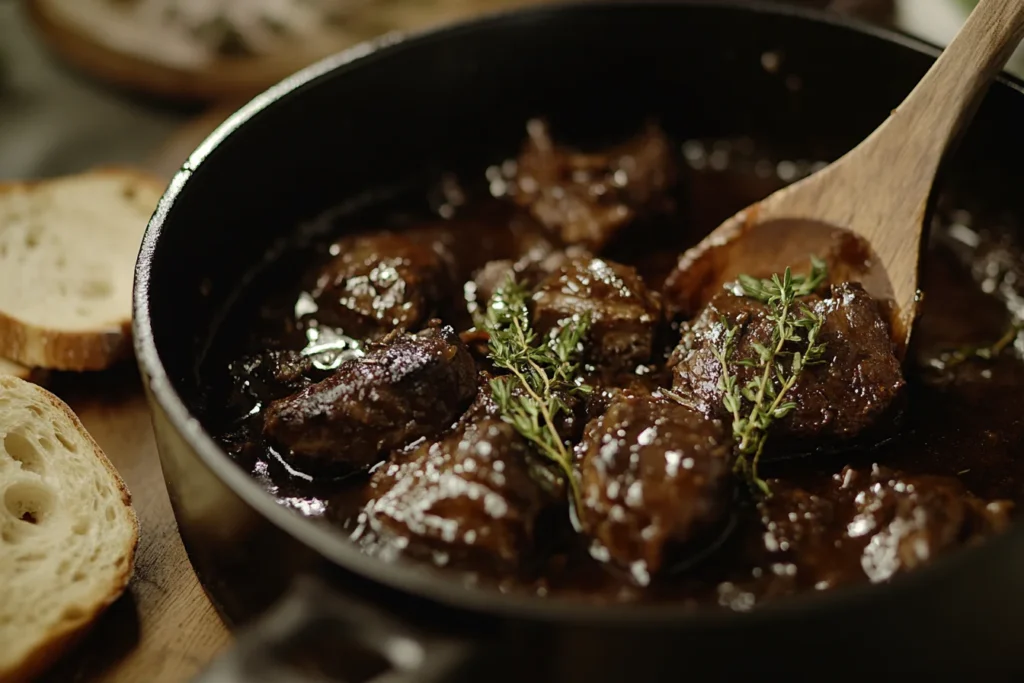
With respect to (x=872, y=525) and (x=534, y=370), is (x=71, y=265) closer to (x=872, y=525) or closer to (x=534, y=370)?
(x=534, y=370)

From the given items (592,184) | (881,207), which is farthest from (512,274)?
(881,207)

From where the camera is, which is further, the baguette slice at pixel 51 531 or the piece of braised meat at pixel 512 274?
the piece of braised meat at pixel 512 274

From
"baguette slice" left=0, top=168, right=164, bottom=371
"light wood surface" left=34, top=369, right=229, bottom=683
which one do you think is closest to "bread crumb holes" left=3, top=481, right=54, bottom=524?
"light wood surface" left=34, top=369, right=229, bottom=683

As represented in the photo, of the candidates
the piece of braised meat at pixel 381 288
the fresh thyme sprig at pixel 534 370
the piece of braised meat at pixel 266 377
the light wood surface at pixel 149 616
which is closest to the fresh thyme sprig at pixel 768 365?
the fresh thyme sprig at pixel 534 370

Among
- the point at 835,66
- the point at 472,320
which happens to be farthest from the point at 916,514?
the point at 835,66

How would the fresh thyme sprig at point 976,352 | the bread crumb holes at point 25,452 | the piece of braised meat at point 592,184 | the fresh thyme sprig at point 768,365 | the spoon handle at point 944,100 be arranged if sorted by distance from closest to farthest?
the fresh thyme sprig at point 768,365, the bread crumb holes at point 25,452, the spoon handle at point 944,100, the fresh thyme sprig at point 976,352, the piece of braised meat at point 592,184

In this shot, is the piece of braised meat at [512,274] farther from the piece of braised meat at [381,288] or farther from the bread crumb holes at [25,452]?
the bread crumb holes at [25,452]

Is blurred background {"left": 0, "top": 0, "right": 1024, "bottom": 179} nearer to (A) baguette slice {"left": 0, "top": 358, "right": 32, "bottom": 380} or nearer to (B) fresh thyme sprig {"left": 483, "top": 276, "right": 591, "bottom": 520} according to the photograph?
(A) baguette slice {"left": 0, "top": 358, "right": 32, "bottom": 380}
